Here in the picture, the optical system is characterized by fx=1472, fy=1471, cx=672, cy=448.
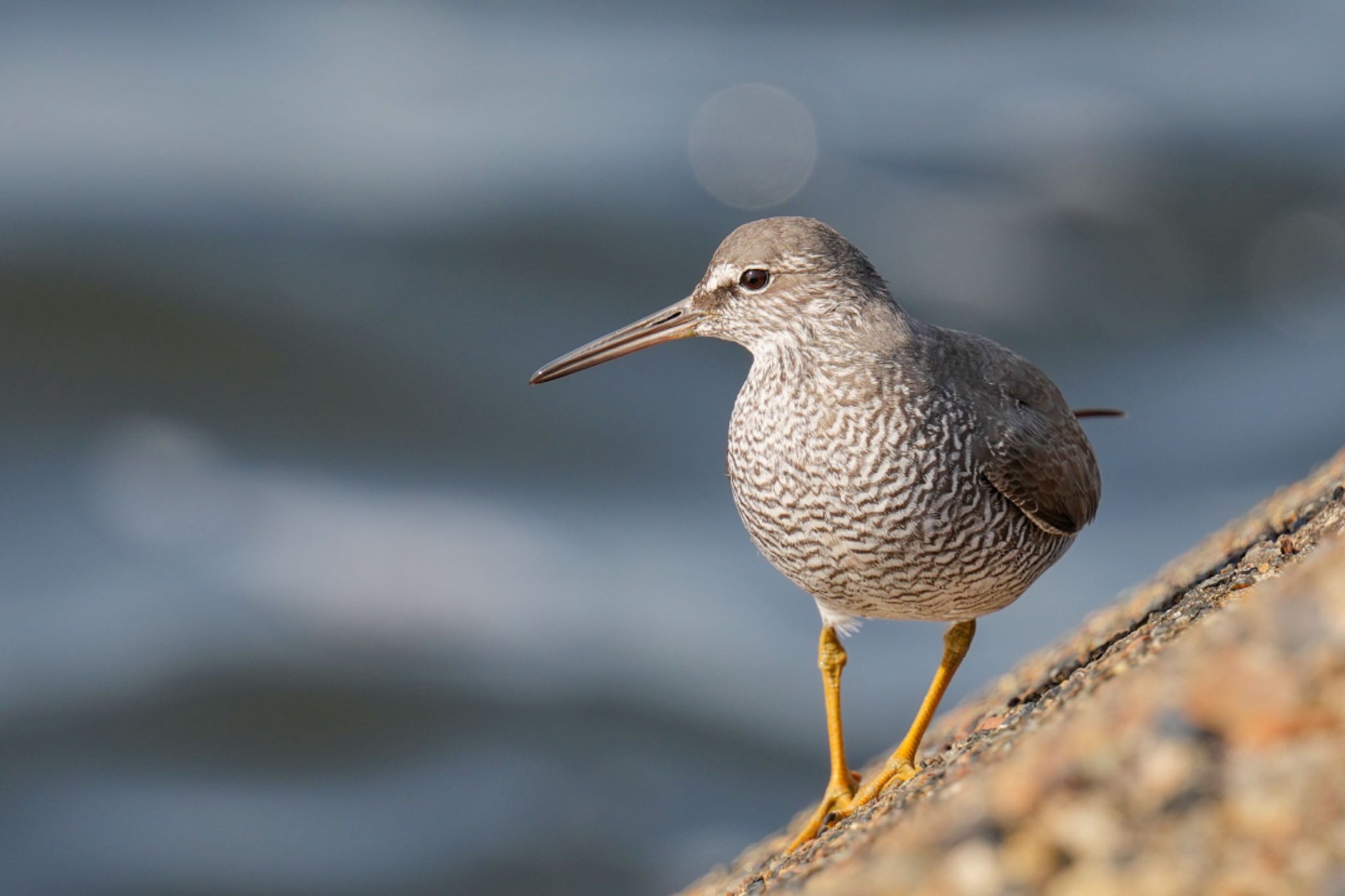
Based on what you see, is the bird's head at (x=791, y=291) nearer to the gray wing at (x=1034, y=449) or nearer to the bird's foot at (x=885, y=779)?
the gray wing at (x=1034, y=449)

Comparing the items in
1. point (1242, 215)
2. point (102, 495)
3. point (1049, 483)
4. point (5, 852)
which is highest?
point (102, 495)

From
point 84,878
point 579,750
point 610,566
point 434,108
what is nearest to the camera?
point 84,878

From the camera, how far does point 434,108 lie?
22922mm

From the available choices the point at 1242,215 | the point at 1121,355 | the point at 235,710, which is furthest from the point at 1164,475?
the point at 235,710

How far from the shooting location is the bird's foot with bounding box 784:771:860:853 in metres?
6.19

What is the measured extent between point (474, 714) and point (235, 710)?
8.51 feet

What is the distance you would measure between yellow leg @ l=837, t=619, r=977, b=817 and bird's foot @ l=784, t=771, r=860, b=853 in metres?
0.04

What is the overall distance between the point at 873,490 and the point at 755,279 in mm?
1227

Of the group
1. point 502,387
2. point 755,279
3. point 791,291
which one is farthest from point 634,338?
point 502,387

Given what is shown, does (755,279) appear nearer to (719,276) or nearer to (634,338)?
(719,276)

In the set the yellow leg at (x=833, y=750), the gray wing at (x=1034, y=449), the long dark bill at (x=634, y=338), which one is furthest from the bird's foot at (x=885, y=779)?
the long dark bill at (x=634, y=338)

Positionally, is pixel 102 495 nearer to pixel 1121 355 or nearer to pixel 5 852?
pixel 5 852

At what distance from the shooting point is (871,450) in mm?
5988

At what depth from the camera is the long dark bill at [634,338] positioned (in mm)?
6875
